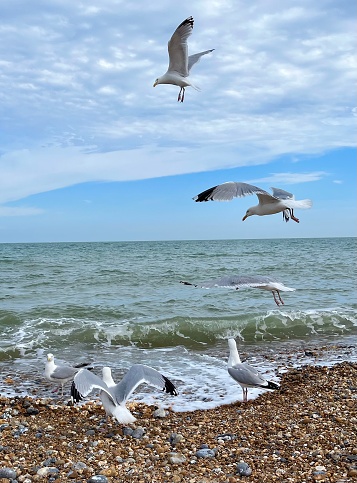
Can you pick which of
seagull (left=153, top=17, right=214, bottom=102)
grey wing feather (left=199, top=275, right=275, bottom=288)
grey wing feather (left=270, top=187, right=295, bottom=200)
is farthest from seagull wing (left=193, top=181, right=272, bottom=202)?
seagull (left=153, top=17, right=214, bottom=102)

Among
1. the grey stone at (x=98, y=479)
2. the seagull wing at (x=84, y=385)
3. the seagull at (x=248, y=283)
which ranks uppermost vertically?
the seagull at (x=248, y=283)

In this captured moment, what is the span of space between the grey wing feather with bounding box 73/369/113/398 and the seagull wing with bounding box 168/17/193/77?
146 inches

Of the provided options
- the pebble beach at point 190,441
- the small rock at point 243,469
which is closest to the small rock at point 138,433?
the pebble beach at point 190,441

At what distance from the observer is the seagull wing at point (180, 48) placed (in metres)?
6.26

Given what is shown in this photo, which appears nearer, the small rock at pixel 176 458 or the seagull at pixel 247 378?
the small rock at pixel 176 458

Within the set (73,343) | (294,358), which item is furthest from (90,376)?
(73,343)

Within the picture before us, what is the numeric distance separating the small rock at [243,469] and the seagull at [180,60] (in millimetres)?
3804

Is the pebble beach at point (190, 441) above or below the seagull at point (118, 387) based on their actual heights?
below

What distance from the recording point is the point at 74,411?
6125mm

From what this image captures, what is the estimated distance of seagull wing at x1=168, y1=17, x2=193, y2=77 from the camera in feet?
20.5

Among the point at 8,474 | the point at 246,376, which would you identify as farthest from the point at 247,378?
the point at 8,474

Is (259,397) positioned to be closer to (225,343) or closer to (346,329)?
(225,343)

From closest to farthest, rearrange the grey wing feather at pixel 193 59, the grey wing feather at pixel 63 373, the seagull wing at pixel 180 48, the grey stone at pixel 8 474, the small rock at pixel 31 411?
1. the grey stone at pixel 8 474
2. the small rock at pixel 31 411
3. the seagull wing at pixel 180 48
4. the grey wing feather at pixel 63 373
5. the grey wing feather at pixel 193 59

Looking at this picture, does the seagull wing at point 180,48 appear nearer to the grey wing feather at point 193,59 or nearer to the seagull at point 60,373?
the grey wing feather at point 193,59
